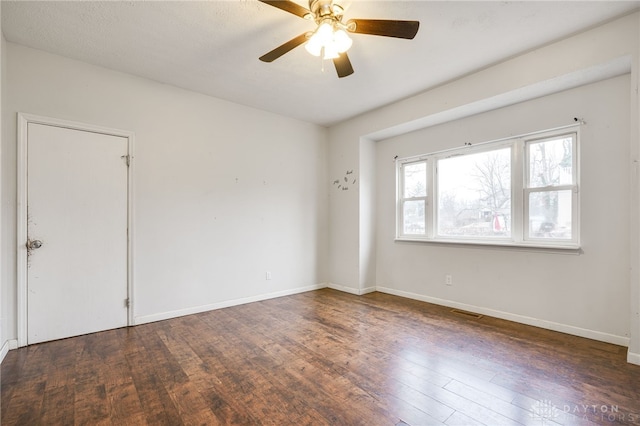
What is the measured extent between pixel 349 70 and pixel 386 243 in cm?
292

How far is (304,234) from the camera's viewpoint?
16.0 ft

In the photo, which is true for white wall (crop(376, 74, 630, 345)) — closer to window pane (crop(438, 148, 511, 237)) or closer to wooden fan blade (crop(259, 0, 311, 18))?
window pane (crop(438, 148, 511, 237))

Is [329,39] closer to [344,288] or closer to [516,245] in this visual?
[516,245]

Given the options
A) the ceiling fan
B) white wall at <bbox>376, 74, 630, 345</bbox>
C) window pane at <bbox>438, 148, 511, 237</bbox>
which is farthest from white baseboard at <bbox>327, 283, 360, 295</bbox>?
the ceiling fan

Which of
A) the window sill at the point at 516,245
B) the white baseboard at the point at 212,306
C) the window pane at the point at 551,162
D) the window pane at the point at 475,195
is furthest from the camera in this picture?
the window pane at the point at 475,195

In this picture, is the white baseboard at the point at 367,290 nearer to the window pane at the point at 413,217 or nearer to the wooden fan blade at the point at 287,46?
the window pane at the point at 413,217

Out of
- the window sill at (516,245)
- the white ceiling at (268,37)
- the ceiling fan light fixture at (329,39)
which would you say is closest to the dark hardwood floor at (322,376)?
the window sill at (516,245)

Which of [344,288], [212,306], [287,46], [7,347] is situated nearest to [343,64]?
[287,46]

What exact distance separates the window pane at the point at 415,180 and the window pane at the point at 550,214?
4.64 feet

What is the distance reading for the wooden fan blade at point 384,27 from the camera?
1.96 metres

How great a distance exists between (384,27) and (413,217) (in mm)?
3023

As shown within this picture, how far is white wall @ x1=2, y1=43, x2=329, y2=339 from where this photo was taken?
9.29 ft

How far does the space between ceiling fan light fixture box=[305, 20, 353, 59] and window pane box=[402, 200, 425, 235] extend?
113 inches

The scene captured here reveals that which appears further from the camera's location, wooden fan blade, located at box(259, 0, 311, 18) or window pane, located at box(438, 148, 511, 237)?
window pane, located at box(438, 148, 511, 237)
